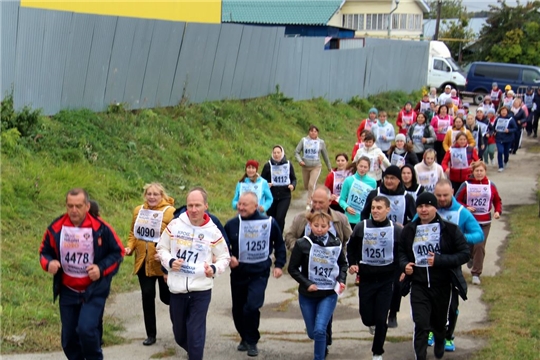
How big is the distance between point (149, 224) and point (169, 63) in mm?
12967

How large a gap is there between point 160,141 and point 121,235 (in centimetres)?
598

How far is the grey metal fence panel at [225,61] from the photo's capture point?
2312cm

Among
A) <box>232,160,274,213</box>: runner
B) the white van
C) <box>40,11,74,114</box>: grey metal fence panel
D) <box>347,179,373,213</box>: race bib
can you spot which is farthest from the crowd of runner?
the white van

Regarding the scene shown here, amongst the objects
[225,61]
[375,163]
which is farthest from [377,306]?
[225,61]

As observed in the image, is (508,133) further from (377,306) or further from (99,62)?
(377,306)

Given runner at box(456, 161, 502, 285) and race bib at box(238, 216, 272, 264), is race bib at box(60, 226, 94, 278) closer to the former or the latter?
race bib at box(238, 216, 272, 264)

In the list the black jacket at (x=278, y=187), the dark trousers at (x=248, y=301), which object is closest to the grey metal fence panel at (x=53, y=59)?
the black jacket at (x=278, y=187)

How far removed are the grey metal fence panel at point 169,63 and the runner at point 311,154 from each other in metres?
6.42

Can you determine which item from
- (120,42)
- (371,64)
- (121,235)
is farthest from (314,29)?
(121,235)

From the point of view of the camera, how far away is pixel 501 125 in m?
22.5

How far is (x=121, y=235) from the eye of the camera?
13.0 metres

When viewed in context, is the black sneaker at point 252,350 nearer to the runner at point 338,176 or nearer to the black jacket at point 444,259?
the black jacket at point 444,259

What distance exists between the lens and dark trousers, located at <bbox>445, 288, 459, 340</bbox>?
8.24 meters

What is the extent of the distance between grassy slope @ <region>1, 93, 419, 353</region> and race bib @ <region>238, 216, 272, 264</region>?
187cm
